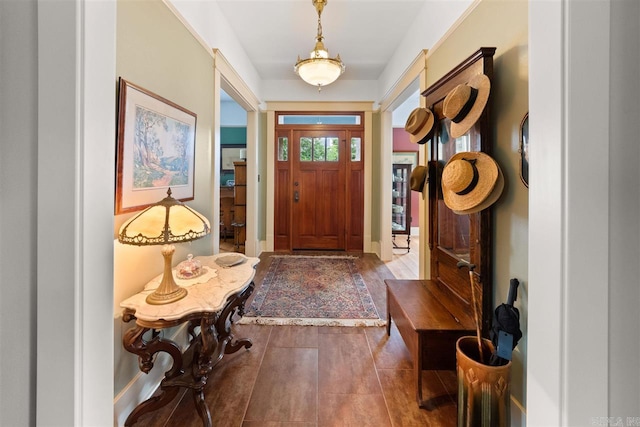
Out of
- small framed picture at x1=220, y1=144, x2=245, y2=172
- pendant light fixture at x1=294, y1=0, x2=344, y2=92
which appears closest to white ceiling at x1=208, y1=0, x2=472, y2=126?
Result: pendant light fixture at x1=294, y1=0, x2=344, y2=92

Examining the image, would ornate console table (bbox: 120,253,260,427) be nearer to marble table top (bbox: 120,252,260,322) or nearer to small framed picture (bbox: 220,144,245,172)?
marble table top (bbox: 120,252,260,322)

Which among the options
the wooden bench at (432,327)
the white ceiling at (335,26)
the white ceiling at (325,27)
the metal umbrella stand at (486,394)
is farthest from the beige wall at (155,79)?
the metal umbrella stand at (486,394)

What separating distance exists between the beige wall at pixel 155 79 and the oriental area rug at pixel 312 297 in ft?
2.94

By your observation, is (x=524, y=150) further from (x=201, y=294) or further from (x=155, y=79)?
(x=155, y=79)

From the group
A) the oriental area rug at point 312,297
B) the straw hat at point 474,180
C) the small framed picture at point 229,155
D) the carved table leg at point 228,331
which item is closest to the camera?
the straw hat at point 474,180

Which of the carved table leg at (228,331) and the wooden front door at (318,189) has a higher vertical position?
the wooden front door at (318,189)

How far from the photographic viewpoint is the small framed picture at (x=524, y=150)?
1.29 metres

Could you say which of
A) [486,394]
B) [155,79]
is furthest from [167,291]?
[486,394]

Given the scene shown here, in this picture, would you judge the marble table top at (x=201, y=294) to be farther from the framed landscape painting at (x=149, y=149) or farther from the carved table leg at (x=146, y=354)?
the framed landscape painting at (x=149, y=149)

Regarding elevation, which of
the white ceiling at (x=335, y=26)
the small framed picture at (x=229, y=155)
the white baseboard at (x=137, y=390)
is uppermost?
the white ceiling at (x=335, y=26)

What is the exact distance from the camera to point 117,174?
134cm
